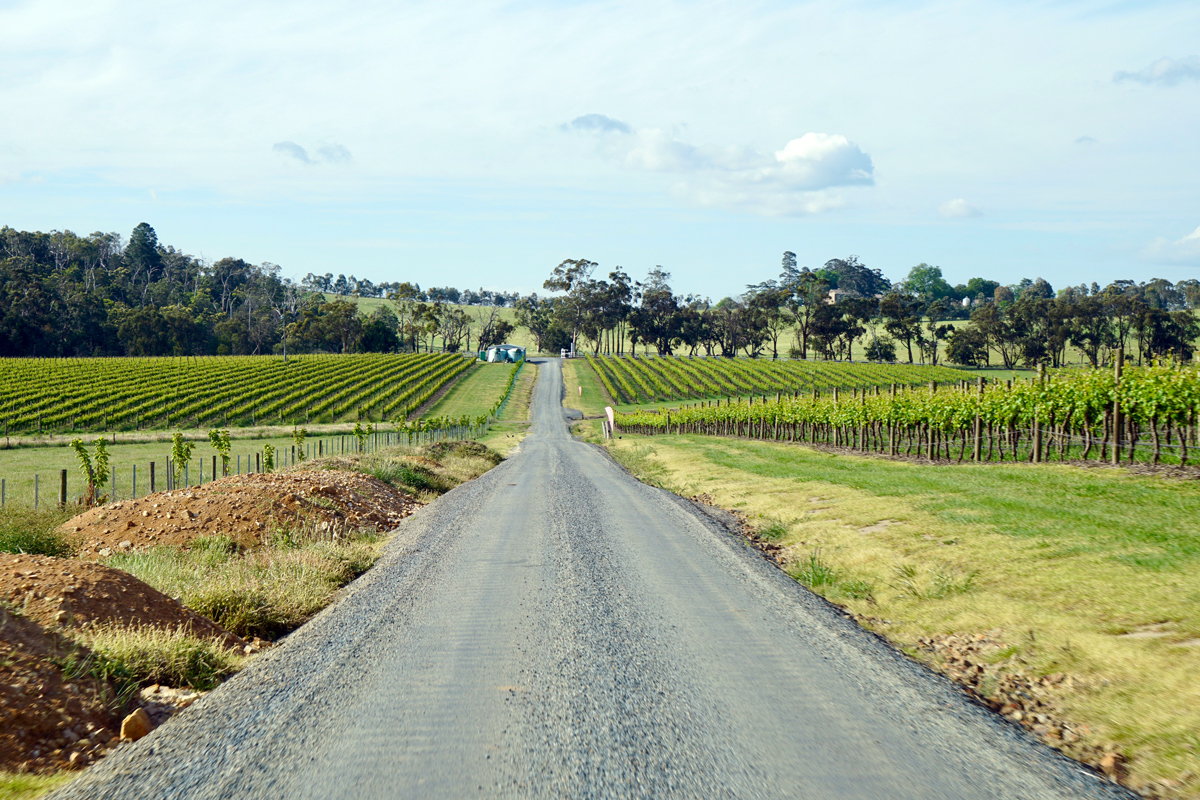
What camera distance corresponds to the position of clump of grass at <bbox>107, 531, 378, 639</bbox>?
25.6ft

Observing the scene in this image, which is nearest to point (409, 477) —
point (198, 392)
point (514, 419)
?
point (198, 392)

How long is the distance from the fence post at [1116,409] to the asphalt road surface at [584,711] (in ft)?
36.3

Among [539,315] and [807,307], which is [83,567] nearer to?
[807,307]

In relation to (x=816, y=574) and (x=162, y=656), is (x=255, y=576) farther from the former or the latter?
(x=816, y=574)

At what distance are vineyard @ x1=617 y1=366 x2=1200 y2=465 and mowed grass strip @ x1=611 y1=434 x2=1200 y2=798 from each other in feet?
8.87

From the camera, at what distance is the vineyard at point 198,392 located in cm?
5705

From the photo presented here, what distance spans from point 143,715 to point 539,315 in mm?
172051

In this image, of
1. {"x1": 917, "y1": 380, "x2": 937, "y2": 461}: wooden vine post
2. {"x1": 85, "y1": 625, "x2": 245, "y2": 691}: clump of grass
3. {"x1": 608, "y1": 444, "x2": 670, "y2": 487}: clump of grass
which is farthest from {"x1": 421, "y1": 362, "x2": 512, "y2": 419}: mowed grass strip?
{"x1": 85, "y1": 625, "x2": 245, "y2": 691}: clump of grass

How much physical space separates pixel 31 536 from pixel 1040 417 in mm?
21759

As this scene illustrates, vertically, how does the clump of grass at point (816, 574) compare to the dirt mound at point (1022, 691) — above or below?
below

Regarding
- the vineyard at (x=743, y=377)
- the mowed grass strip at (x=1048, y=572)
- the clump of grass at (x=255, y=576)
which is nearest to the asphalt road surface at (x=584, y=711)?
the clump of grass at (x=255, y=576)

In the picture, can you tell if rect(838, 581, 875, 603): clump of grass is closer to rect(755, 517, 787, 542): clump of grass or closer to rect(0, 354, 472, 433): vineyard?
rect(755, 517, 787, 542): clump of grass

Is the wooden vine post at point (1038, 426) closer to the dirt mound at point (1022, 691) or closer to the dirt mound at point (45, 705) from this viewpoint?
the dirt mound at point (1022, 691)

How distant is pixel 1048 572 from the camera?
8.25 meters
